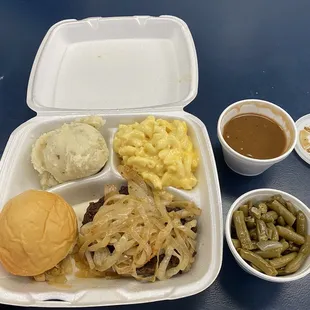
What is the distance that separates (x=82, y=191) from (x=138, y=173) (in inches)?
11.1

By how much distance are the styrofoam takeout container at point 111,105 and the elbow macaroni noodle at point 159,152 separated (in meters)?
0.05

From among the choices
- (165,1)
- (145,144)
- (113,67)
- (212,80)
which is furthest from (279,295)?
(165,1)

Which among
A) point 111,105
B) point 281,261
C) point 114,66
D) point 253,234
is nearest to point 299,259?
point 281,261

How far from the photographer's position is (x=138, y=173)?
1.54m

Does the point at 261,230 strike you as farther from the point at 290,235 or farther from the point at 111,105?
the point at 111,105

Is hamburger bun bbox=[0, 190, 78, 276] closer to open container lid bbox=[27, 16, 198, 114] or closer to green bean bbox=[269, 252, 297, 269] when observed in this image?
open container lid bbox=[27, 16, 198, 114]

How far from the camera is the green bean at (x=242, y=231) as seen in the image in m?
1.40

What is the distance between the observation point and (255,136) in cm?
168

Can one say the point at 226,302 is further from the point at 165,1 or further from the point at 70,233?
the point at 165,1

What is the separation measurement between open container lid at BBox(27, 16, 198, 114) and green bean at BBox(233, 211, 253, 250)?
559mm

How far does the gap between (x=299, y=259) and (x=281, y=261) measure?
0.07m

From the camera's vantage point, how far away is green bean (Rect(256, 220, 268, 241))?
141cm

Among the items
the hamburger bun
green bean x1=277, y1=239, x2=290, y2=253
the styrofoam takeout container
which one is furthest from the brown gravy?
the hamburger bun

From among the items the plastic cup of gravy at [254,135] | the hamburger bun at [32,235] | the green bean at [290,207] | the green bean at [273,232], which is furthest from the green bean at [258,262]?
the hamburger bun at [32,235]
